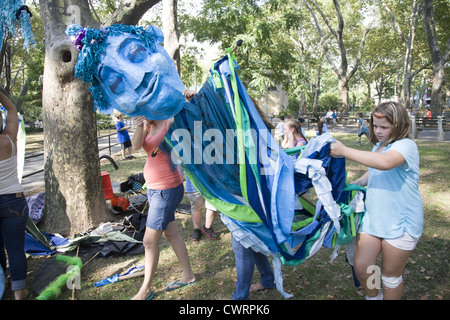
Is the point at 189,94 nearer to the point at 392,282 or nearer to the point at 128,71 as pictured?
Result: the point at 128,71

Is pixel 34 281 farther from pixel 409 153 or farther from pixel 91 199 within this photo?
pixel 409 153

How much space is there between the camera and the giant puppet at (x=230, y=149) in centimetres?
186

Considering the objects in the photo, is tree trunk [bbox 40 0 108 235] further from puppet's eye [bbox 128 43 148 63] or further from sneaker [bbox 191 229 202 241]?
puppet's eye [bbox 128 43 148 63]

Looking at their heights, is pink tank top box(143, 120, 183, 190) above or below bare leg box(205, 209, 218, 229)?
above

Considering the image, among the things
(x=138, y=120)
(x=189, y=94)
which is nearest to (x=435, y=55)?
(x=189, y=94)

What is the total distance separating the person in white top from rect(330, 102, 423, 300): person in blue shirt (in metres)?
2.69

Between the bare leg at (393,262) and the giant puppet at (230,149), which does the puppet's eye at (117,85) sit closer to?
the giant puppet at (230,149)

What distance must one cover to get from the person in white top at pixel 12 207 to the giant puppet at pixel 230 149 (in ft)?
4.20

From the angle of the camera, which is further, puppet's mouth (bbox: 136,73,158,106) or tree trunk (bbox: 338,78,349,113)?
tree trunk (bbox: 338,78,349,113)

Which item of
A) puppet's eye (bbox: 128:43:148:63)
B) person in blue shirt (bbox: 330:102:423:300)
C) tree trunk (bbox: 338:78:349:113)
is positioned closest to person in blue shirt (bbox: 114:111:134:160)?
puppet's eye (bbox: 128:43:148:63)

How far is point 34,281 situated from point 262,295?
7.45ft

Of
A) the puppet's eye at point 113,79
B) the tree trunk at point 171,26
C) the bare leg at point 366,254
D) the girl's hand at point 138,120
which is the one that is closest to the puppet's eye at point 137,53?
the puppet's eye at point 113,79

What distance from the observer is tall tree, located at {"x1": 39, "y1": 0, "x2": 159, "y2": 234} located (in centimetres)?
398

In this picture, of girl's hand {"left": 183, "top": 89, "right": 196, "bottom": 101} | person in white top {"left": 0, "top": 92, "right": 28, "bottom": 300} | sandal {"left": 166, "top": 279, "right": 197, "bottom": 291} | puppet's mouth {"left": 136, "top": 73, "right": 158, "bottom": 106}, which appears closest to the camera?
puppet's mouth {"left": 136, "top": 73, "right": 158, "bottom": 106}
